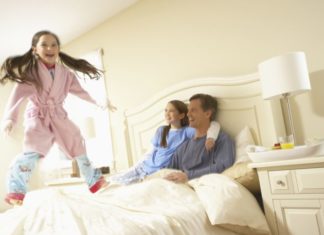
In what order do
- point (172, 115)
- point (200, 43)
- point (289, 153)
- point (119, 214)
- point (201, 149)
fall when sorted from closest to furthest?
point (119, 214)
point (289, 153)
point (201, 149)
point (172, 115)
point (200, 43)

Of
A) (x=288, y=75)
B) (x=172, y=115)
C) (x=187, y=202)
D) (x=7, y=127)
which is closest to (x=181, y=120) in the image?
(x=172, y=115)

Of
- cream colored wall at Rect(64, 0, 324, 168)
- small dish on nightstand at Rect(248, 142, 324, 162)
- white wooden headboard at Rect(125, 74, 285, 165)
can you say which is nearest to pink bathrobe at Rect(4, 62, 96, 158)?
white wooden headboard at Rect(125, 74, 285, 165)

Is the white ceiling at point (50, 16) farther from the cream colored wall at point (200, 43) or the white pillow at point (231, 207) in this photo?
the white pillow at point (231, 207)

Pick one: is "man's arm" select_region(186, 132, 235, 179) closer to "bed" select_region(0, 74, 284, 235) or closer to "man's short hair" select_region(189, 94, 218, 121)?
"bed" select_region(0, 74, 284, 235)

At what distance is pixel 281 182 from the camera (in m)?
1.52

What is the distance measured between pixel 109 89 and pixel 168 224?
2331 millimetres

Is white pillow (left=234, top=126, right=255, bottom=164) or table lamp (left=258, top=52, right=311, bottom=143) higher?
table lamp (left=258, top=52, right=311, bottom=143)

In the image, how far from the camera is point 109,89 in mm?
3367

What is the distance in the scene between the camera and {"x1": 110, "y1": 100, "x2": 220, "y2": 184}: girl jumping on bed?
2.41m

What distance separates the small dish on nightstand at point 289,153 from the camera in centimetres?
153

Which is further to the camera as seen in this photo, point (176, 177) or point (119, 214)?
point (176, 177)

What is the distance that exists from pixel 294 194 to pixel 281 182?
3.0 inches

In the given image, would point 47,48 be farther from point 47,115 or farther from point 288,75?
point 288,75

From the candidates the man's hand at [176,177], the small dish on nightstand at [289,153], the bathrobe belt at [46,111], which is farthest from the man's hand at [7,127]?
the small dish on nightstand at [289,153]
